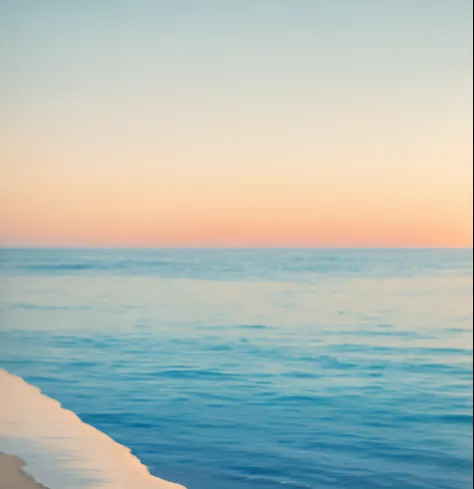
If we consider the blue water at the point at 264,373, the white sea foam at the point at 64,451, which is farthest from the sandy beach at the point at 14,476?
the blue water at the point at 264,373

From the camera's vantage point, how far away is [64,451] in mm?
1826

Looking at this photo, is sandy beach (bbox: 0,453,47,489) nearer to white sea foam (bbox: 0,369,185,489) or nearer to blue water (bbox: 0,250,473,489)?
white sea foam (bbox: 0,369,185,489)

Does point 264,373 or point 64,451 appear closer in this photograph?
point 64,451

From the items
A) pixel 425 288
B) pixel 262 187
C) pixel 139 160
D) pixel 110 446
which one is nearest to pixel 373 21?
pixel 262 187

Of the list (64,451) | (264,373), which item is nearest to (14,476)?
(64,451)

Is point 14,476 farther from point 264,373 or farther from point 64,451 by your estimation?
point 264,373

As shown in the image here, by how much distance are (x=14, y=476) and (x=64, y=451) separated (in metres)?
0.24

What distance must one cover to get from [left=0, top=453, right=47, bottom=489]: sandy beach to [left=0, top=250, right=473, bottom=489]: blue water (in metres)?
0.39

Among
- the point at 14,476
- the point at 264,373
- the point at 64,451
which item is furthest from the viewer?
the point at 264,373

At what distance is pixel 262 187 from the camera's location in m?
3.69

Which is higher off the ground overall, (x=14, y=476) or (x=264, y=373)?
(x=264, y=373)

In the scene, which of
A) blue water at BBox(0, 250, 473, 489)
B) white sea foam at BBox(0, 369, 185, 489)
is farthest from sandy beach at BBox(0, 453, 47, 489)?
blue water at BBox(0, 250, 473, 489)

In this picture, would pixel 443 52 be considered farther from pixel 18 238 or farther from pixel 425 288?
pixel 425 288

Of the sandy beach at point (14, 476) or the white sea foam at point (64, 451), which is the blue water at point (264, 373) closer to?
the white sea foam at point (64, 451)
